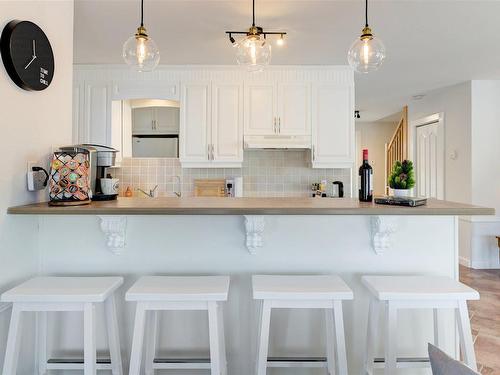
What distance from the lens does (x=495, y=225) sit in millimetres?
4363

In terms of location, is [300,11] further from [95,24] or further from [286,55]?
[95,24]

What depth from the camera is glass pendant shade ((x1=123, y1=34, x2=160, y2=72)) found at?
1.80m

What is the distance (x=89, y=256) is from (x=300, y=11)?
2.20 metres

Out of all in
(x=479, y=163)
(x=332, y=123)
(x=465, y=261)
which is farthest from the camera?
(x=465, y=261)

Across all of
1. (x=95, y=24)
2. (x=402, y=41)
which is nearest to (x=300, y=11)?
(x=402, y=41)

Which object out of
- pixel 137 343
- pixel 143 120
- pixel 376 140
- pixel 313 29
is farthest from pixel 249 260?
pixel 376 140

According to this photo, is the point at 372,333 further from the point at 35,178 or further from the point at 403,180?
the point at 35,178

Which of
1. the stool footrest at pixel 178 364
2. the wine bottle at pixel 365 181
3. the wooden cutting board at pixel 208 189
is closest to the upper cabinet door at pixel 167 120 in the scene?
the wooden cutting board at pixel 208 189

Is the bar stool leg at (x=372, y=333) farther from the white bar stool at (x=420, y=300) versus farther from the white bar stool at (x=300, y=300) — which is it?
the white bar stool at (x=300, y=300)

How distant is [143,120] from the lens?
3803 mm

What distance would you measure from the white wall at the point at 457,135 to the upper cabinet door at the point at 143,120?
401cm

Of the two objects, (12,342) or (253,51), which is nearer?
(12,342)

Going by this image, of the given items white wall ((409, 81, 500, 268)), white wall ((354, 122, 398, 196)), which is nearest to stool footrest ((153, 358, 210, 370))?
white wall ((409, 81, 500, 268))

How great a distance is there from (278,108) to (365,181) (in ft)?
7.00
